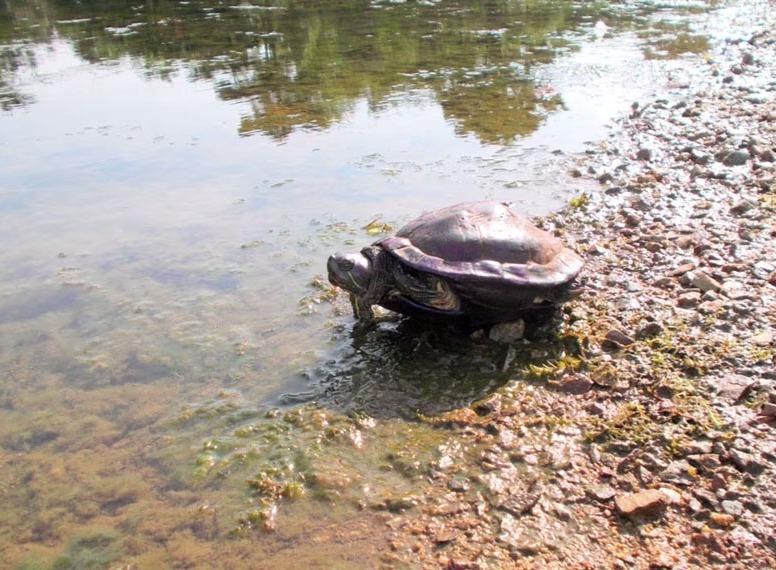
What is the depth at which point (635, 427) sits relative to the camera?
11.9 ft

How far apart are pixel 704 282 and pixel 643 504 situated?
2.37 m

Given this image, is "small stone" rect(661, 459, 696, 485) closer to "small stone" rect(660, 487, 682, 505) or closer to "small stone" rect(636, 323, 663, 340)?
"small stone" rect(660, 487, 682, 505)

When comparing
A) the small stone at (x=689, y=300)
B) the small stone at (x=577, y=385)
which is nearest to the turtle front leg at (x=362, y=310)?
the small stone at (x=577, y=385)

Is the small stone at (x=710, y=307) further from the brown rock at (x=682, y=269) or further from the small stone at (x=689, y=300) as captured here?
the brown rock at (x=682, y=269)

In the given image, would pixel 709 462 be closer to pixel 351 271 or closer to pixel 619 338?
pixel 619 338

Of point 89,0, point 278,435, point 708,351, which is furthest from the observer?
point 89,0

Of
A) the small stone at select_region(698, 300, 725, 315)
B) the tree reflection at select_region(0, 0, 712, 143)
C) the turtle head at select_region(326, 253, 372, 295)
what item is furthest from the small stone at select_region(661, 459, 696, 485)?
the tree reflection at select_region(0, 0, 712, 143)

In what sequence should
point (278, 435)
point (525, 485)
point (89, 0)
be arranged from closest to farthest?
point (525, 485), point (278, 435), point (89, 0)

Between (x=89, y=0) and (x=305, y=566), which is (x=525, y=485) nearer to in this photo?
(x=305, y=566)

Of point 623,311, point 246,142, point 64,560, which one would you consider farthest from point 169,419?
point 246,142

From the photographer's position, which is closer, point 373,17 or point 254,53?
point 254,53

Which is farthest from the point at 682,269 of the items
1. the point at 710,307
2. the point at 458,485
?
the point at 458,485

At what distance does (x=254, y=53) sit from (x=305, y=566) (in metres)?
13.8

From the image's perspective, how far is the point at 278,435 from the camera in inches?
152
